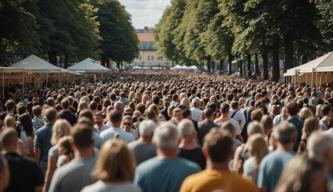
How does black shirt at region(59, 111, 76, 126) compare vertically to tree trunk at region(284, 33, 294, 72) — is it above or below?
below

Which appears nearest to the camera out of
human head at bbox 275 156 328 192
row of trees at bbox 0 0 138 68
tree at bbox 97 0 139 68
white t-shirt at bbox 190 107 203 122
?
human head at bbox 275 156 328 192

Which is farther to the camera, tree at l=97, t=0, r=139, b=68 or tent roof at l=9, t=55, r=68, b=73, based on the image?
tree at l=97, t=0, r=139, b=68

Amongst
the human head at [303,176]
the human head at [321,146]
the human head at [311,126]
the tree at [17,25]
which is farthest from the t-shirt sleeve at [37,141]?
the tree at [17,25]

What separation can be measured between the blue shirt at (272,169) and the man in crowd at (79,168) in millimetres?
1580

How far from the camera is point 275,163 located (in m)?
6.66

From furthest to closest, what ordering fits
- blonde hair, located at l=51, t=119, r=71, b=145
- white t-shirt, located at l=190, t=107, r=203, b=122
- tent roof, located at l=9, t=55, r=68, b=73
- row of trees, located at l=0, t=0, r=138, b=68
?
row of trees, located at l=0, t=0, r=138, b=68 < tent roof, located at l=9, t=55, r=68, b=73 < white t-shirt, located at l=190, t=107, r=203, b=122 < blonde hair, located at l=51, t=119, r=71, b=145

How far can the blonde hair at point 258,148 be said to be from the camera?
7.27m

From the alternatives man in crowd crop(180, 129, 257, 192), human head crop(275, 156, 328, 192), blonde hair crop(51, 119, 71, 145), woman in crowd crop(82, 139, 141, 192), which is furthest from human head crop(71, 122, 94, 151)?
→ human head crop(275, 156, 328, 192)

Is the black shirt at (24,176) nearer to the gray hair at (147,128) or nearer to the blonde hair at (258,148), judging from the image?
the gray hair at (147,128)

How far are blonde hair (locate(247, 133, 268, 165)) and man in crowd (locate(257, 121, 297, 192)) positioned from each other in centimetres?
45

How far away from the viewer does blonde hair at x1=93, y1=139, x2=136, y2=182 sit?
5363 millimetres

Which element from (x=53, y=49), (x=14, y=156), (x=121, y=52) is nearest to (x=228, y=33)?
(x=53, y=49)

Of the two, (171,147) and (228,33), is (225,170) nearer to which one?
(171,147)

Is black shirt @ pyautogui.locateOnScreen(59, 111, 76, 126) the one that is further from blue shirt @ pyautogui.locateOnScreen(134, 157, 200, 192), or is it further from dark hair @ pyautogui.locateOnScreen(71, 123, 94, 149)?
blue shirt @ pyautogui.locateOnScreen(134, 157, 200, 192)
